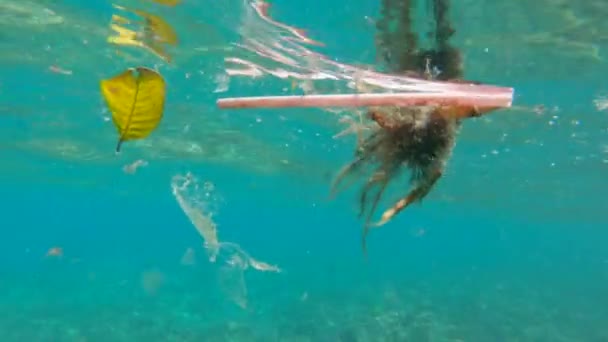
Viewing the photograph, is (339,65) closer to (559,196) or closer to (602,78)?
(602,78)

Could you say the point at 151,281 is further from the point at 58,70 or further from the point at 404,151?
the point at 404,151

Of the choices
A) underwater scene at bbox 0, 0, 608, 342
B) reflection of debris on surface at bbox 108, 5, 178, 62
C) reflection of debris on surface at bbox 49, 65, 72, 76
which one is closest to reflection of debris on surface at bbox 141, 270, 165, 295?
underwater scene at bbox 0, 0, 608, 342

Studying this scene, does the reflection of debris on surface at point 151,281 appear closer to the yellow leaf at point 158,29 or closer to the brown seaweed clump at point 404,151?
the yellow leaf at point 158,29

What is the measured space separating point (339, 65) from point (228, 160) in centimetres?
2482

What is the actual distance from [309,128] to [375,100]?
21.4m

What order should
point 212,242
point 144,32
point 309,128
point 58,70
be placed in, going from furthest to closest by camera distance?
point 309,128, point 58,70, point 212,242, point 144,32

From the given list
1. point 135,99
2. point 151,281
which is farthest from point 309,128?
point 135,99

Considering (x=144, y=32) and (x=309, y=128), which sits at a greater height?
(x=144, y=32)

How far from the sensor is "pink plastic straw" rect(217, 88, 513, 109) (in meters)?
2.76

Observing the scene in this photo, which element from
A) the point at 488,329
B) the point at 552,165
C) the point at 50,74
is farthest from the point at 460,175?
the point at 50,74

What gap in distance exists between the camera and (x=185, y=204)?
45.3 ft

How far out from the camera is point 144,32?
1295 cm

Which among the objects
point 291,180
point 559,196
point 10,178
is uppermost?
point 559,196

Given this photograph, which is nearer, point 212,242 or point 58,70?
point 212,242
